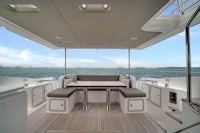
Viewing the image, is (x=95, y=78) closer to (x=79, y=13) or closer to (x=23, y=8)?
(x=79, y=13)

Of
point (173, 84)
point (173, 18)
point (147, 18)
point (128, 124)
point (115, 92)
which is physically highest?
point (173, 18)

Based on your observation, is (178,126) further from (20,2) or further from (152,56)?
(152,56)

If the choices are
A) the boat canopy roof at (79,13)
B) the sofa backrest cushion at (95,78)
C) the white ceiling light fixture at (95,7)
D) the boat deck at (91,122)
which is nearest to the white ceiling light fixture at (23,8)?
the boat canopy roof at (79,13)

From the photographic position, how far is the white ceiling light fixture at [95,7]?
1693 mm

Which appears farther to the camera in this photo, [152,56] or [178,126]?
[152,56]

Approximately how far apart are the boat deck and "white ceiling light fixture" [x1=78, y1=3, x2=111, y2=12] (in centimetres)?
213

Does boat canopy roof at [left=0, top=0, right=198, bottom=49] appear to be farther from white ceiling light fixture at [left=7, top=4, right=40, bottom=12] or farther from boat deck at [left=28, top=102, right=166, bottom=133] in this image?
boat deck at [left=28, top=102, right=166, bottom=133]

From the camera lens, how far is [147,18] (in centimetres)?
208

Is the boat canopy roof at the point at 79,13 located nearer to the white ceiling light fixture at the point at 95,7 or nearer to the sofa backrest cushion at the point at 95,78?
the white ceiling light fixture at the point at 95,7

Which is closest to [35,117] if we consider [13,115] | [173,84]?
[13,115]

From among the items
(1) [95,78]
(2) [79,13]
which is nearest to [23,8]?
(2) [79,13]

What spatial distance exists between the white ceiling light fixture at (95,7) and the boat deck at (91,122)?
2.13 m

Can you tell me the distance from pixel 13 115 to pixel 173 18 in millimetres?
3381

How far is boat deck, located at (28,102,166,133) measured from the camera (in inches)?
88.7
